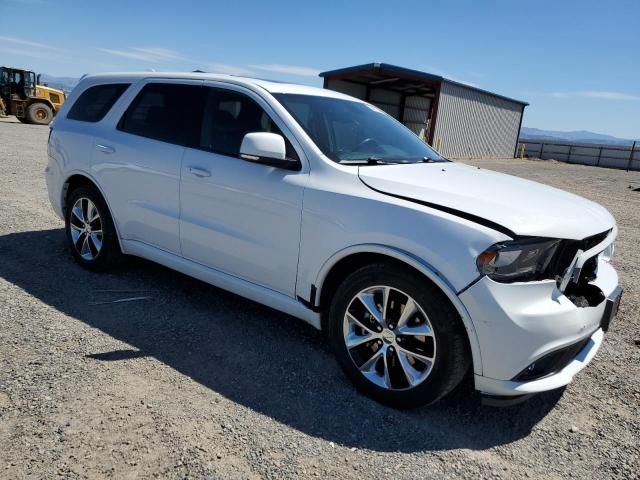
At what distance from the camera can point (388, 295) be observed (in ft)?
9.40

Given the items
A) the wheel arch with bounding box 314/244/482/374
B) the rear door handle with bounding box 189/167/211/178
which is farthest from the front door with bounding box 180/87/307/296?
the wheel arch with bounding box 314/244/482/374

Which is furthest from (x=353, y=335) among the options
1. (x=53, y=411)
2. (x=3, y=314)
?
(x=3, y=314)

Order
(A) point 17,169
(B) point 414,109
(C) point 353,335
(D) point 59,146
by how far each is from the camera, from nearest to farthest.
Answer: (C) point 353,335
(D) point 59,146
(A) point 17,169
(B) point 414,109

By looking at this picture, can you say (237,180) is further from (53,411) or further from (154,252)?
(53,411)

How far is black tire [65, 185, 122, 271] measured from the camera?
4551 mm

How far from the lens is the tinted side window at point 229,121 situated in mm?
3611

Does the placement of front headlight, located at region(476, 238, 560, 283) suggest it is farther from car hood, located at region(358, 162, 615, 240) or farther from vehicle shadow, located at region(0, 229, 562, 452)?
vehicle shadow, located at region(0, 229, 562, 452)

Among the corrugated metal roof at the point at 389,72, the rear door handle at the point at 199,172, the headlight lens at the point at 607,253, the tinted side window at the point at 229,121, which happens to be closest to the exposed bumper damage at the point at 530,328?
the headlight lens at the point at 607,253

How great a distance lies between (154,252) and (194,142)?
3.23ft

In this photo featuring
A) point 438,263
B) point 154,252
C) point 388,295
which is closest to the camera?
point 438,263

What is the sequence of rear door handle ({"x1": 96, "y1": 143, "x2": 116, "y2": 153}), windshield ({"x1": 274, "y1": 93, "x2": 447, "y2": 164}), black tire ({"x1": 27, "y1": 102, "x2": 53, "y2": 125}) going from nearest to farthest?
windshield ({"x1": 274, "y1": 93, "x2": 447, "y2": 164}), rear door handle ({"x1": 96, "y1": 143, "x2": 116, "y2": 153}), black tire ({"x1": 27, "y1": 102, "x2": 53, "y2": 125})

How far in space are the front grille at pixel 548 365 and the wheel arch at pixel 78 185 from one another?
3.43 metres

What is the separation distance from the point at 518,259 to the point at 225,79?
254 cm

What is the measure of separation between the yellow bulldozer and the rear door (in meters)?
24.9
